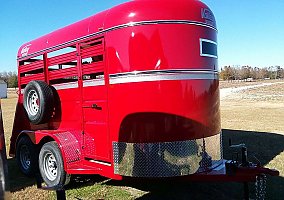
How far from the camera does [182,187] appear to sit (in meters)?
5.79

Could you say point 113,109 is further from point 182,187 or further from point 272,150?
point 272,150

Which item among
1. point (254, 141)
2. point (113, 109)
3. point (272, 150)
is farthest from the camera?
point (254, 141)

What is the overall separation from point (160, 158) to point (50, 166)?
7.74 feet

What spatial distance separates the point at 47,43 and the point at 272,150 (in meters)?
5.91

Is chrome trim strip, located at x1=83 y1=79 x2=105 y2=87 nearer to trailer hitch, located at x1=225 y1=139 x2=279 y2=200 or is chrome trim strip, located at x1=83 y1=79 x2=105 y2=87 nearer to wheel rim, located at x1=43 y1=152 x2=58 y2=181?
wheel rim, located at x1=43 y1=152 x2=58 y2=181

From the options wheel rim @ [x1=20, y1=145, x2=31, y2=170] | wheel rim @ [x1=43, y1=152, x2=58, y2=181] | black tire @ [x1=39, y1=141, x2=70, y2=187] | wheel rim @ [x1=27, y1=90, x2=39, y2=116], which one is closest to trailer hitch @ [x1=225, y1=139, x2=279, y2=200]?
black tire @ [x1=39, y1=141, x2=70, y2=187]

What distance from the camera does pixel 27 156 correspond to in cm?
680

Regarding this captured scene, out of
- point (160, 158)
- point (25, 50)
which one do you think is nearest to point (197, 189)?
point (160, 158)

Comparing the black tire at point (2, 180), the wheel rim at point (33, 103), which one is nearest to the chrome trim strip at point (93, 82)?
the wheel rim at point (33, 103)

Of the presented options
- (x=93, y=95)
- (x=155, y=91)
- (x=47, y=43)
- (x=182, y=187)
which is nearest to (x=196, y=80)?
(x=155, y=91)

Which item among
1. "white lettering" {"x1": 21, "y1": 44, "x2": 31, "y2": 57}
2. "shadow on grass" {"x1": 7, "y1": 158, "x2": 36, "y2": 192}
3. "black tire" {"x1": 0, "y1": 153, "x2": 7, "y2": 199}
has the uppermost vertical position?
"white lettering" {"x1": 21, "y1": 44, "x2": 31, "y2": 57}

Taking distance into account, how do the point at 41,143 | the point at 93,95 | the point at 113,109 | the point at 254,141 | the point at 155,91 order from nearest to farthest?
the point at 155,91 → the point at 113,109 → the point at 93,95 → the point at 41,143 → the point at 254,141

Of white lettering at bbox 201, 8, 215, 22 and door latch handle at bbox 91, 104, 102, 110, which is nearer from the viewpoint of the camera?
white lettering at bbox 201, 8, 215, 22

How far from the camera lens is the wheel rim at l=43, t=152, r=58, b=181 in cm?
574
